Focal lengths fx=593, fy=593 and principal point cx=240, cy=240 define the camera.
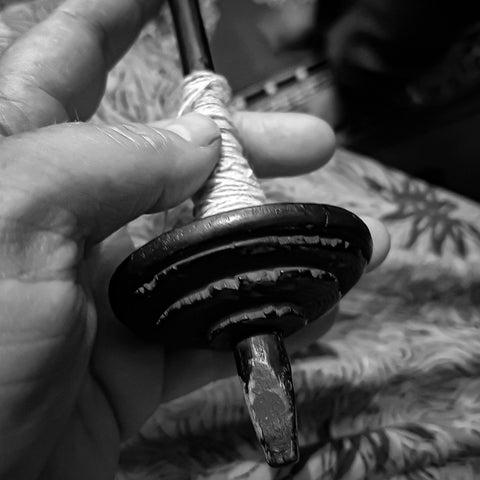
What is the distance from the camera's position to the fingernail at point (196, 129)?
17.6 inches

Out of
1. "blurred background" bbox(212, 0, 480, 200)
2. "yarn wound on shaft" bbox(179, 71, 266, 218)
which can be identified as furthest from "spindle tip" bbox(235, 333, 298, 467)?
"blurred background" bbox(212, 0, 480, 200)

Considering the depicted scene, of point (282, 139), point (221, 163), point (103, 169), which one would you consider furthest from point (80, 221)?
point (282, 139)

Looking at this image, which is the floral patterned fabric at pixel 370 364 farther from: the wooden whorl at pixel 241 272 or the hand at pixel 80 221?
the wooden whorl at pixel 241 272

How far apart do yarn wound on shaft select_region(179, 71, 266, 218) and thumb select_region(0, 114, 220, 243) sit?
0.08ft

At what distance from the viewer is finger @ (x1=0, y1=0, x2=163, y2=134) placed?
47 centimetres

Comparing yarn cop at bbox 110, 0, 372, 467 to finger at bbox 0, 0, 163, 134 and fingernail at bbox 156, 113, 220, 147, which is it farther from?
finger at bbox 0, 0, 163, 134

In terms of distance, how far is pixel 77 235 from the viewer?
0.38 meters

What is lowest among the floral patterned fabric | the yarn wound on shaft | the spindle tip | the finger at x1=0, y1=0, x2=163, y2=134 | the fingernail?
the floral patterned fabric

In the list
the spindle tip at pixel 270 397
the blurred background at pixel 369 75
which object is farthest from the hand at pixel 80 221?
the blurred background at pixel 369 75

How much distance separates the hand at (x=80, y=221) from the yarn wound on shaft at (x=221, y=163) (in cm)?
2

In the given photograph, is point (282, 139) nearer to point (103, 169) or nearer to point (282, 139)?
point (282, 139)

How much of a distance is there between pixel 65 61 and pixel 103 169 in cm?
17

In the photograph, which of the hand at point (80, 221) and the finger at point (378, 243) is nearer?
the hand at point (80, 221)

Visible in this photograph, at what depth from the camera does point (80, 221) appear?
38 cm
